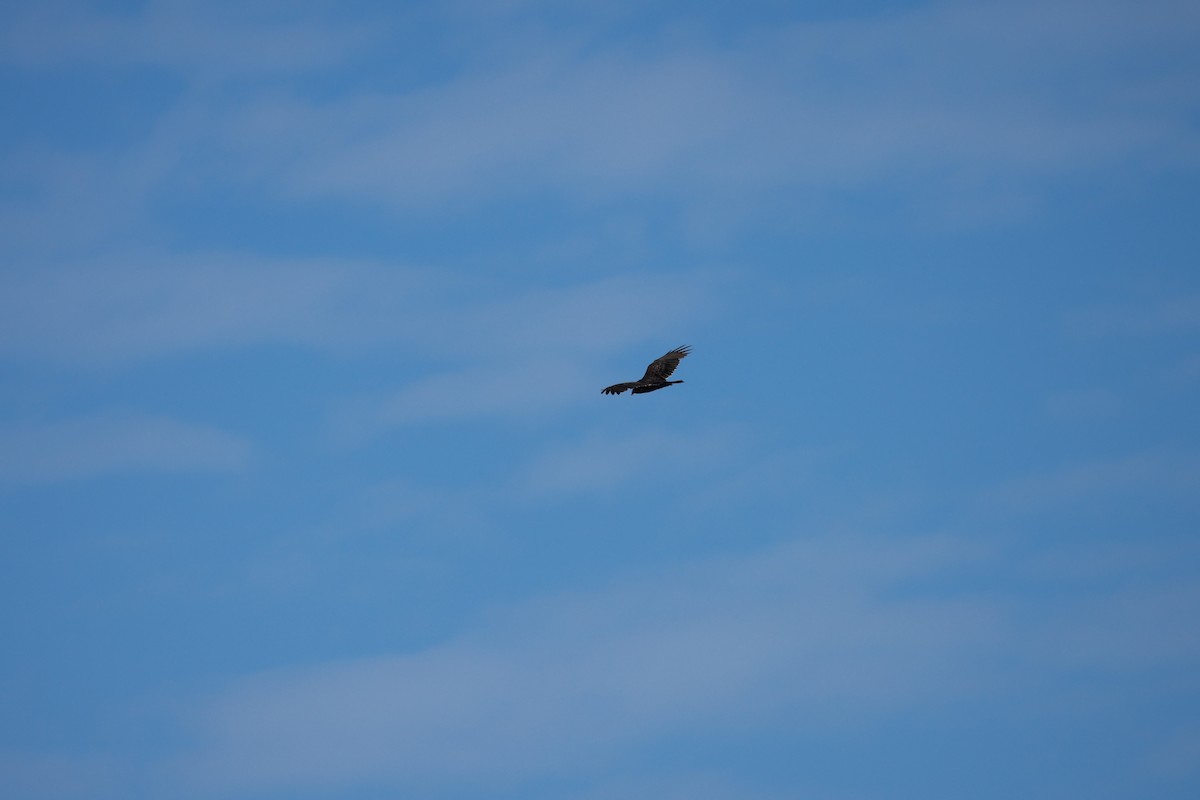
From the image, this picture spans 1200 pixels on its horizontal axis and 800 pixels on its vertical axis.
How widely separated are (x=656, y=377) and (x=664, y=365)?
3.80ft

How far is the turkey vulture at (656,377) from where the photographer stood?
54594mm

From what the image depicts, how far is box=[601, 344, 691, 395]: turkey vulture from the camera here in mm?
54594

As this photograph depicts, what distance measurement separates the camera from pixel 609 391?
53.5 meters

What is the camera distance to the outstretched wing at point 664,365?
55844mm

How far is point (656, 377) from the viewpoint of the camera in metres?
55.7

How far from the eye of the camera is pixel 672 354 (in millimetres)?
56656

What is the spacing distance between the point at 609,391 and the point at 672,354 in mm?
5692

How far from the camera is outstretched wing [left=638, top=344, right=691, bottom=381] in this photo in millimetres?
55844

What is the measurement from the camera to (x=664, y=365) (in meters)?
56.3
